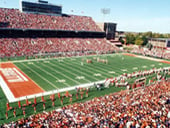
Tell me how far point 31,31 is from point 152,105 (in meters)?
37.3

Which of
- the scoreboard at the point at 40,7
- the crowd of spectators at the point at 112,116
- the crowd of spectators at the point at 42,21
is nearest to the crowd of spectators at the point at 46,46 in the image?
the crowd of spectators at the point at 42,21

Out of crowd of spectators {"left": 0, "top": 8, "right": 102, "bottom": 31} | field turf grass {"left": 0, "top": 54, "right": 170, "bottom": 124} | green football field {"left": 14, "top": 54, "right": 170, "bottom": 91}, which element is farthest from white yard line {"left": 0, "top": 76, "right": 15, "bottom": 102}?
crowd of spectators {"left": 0, "top": 8, "right": 102, "bottom": 31}

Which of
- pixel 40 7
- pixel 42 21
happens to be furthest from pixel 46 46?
pixel 40 7

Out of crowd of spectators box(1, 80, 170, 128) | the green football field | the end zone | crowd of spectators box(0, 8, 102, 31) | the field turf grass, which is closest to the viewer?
crowd of spectators box(1, 80, 170, 128)

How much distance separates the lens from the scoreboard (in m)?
46.0

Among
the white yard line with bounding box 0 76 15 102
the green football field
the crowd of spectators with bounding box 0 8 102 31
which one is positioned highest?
the crowd of spectators with bounding box 0 8 102 31

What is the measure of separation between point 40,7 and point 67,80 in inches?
1329

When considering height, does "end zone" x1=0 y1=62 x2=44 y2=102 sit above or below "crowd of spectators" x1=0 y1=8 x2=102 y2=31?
below

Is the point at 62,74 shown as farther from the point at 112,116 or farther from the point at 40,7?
the point at 40,7

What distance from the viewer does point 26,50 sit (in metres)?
37.4

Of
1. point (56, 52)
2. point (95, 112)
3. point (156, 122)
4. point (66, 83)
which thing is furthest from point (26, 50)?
point (156, 122)

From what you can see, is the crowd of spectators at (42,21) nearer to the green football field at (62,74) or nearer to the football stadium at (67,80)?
the football stadium at (67,80)

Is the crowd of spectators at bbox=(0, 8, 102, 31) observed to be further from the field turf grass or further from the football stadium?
the field turf grass

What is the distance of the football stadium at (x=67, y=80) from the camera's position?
1077cm
